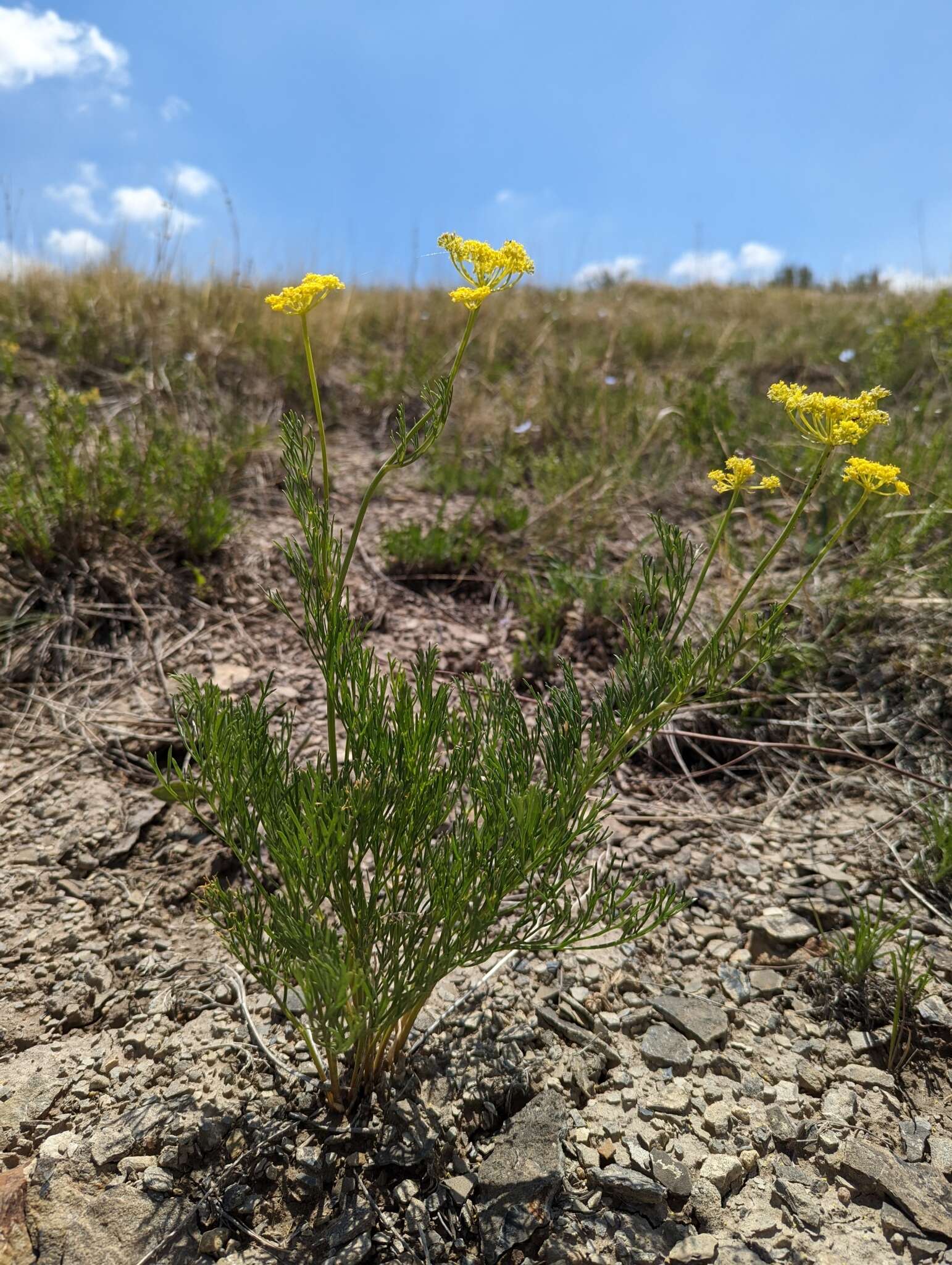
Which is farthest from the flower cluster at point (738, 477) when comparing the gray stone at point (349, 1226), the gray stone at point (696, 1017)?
the gray stone at point (349, 1226)

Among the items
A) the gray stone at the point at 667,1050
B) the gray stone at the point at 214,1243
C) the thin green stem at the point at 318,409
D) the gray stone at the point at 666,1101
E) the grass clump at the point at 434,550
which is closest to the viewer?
the thin green stem at the point at 318,409

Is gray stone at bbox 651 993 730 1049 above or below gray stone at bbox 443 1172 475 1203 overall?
above

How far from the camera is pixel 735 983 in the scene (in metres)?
2.05

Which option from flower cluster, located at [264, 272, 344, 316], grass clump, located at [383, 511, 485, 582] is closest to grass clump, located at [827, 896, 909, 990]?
flower cluster, located at [264, 272, 344, 316]

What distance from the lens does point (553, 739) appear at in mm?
1572

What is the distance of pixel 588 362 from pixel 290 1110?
5.08 metres

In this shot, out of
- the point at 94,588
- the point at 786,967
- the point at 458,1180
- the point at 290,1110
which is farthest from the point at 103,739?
the point at 786,967

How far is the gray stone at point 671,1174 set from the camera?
4.95 feet

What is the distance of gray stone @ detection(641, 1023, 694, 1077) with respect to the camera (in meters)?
1.79

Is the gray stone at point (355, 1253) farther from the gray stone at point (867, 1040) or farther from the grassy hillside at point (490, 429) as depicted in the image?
the grassy hillside at point (490, 429)

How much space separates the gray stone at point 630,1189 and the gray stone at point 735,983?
596 millimetres

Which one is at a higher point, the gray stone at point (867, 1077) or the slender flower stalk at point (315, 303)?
the slender flower stalk at point (315, 303)

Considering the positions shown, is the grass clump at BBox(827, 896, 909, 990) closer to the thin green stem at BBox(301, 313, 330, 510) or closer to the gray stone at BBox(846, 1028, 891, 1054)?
the gray stone at BBox(846, 1028, 891, 1054)

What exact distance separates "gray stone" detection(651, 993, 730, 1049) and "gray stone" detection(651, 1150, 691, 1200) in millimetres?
331
